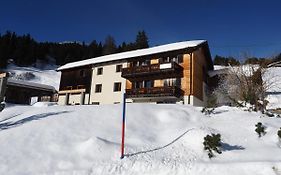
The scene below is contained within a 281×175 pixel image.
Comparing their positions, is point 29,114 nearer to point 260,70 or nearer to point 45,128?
point 45,128

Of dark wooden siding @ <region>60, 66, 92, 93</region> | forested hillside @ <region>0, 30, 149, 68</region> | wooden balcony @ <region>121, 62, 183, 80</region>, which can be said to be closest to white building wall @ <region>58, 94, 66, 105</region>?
dark wooden siding @ <region>60, 66, 92, 93</region>

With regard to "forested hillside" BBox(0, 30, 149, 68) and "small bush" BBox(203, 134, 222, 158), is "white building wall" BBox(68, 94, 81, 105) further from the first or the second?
"forested hillside" BBox(0, 30, 149, 68)

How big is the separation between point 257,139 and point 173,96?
70.7ft

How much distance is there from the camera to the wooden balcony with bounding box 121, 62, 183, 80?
1355 inches

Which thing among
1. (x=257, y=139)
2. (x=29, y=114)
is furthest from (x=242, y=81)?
(x=29, y=114)

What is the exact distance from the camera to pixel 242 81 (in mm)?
28562

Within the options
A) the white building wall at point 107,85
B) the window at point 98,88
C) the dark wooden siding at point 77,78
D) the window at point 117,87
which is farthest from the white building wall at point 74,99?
the window at point 117,87

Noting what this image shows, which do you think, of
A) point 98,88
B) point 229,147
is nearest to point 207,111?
point 229,147

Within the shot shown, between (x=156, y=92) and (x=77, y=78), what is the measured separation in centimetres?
1650

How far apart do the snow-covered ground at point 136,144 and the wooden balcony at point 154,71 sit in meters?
18.5

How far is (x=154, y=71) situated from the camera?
35.5m

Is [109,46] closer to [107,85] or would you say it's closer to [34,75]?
[34,75]

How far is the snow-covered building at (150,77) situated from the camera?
3428 centimetres

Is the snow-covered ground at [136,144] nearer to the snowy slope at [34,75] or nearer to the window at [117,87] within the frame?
the window at [117,87]
